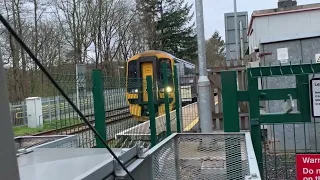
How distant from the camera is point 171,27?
44781 millimetres

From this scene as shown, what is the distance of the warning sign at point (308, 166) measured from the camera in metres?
3.09

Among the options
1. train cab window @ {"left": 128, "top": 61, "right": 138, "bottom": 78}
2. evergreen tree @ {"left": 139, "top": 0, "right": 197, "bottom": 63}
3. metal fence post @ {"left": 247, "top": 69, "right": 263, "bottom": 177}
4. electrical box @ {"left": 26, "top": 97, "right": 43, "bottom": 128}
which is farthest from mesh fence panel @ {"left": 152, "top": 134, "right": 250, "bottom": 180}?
evergreen tree @ {"left": 139, "top": 0, "right": 197, "bottom": 63}

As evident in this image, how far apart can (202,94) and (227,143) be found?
390 cm

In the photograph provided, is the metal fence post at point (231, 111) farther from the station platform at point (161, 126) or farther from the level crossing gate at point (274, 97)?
the station platform at point (161, 126)

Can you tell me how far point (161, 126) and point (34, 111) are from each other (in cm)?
937

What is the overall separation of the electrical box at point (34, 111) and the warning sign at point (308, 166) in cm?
1361

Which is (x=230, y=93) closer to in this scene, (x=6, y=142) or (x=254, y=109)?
(x=254, y=109)

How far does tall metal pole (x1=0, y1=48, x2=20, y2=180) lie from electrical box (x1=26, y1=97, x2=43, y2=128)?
15179mm

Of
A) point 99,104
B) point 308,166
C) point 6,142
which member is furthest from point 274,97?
point 6,142

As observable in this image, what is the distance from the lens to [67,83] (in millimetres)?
4406

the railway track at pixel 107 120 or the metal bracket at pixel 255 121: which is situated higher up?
the metal bracket at pixel 255 121

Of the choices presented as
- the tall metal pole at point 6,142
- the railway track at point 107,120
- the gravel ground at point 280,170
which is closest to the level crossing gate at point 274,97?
the gravel ground at point 280,170

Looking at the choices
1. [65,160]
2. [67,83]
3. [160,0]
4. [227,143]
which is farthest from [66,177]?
[160,0]

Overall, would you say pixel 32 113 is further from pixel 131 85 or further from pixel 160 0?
pixel 160 0
